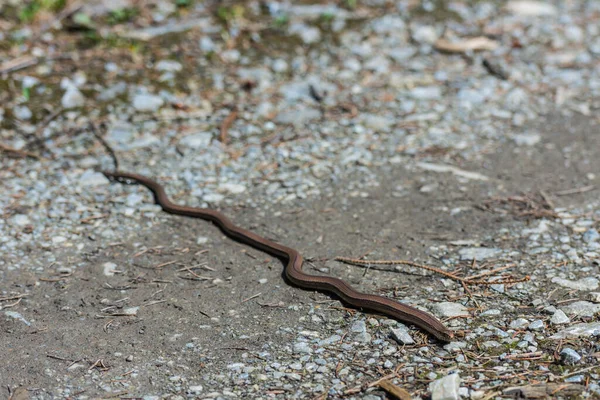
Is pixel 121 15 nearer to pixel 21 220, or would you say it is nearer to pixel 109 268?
pixel 21 220

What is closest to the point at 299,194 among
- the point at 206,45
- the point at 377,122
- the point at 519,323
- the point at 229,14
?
the point at 377,122

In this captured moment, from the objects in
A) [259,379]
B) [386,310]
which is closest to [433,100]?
[386,310]

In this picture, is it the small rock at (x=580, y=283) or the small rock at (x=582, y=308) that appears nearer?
the small rock at (x=582, y=308)

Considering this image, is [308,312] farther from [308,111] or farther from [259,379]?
[308,111]

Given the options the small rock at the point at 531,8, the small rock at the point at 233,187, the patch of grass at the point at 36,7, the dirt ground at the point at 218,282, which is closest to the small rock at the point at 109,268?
the dirt ground at the point at 218,282

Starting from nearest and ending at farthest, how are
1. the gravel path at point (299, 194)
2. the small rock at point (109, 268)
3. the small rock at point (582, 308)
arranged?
1. the gravel path at point (299, 194)
2. the small rock at point (582, 308)
3. the small rock at point (109, 268)

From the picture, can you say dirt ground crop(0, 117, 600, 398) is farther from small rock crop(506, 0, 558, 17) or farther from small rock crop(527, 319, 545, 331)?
small rock crop(506, 0, 558, 17)

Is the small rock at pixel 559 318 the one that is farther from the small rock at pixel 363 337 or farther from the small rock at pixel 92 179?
the small rock at pixel 92 179
